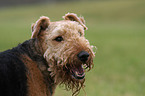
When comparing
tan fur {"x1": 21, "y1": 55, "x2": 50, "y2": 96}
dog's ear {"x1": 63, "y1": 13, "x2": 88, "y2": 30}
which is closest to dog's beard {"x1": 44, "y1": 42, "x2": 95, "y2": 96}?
tan fur {"x1": 21, "y1": 55, "x2": 50, "y2": 96}

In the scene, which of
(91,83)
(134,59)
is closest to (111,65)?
(134,59)

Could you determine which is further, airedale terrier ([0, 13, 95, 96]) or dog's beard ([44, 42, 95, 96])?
dog's beard ([44, 42, 95, 96])

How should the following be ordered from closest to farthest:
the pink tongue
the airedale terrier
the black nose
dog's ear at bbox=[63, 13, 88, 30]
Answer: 1. the airedale terrier
2. the black nose
3. the pink tongue
4. dog's ear at bbox=[63, 13, 88, 30]

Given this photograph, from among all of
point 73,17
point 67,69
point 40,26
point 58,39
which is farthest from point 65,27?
point 67,69

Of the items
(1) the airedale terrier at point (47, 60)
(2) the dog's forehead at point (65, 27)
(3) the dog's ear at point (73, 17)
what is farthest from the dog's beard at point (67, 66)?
(3) the dog's ear at point (73, 17)

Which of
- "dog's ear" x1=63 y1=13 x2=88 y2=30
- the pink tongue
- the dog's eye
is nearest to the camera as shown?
the pink tongue

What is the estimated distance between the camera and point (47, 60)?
3.35 meters

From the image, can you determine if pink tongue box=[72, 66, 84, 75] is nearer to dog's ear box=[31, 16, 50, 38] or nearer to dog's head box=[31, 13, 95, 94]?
dog's head box=[31, 13, 95, 94]

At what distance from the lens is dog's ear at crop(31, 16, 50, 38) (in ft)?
11.4

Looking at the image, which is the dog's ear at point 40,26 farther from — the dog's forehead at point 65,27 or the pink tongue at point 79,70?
the pink tongue at point 79,70

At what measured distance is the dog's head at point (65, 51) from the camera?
316 cm

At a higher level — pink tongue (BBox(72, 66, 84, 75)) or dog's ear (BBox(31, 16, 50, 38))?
dog's ear (BBox(31, 16, 50, 38))

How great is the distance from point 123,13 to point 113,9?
3682 mm

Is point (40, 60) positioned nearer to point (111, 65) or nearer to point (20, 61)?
point (20, 61)
